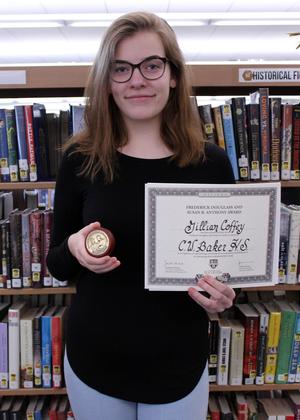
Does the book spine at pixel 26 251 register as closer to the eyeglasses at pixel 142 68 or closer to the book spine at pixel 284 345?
the eyeglasses at pixel 142 68

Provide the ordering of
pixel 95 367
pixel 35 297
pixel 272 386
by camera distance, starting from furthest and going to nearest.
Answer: pixel 35 297, pixel 272 386, pixel 95 367

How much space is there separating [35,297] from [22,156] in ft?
2.17

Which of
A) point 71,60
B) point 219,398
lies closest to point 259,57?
point 71,60

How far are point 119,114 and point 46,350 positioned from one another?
1026mm

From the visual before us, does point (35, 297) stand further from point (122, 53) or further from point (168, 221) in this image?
point (122, 53)

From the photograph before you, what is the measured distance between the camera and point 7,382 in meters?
1.52

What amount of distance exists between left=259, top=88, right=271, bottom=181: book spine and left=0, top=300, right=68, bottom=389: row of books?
3.30ft

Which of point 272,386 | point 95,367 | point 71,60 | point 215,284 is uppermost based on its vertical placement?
point 71,60

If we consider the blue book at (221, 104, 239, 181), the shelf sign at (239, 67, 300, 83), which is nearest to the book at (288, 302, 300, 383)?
the blue book at (221, 104, 239, 181)

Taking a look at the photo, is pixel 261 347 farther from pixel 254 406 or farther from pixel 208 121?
pixel 208 121

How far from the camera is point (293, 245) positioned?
144 cm

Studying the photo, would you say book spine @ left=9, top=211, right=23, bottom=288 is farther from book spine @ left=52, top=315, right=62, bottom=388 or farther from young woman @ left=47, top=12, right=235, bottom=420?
young woman @ left=47, top=12, right=235, bottom=420

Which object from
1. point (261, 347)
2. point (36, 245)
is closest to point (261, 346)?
point (261, 347)

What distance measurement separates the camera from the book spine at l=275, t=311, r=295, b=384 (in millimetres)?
1503
